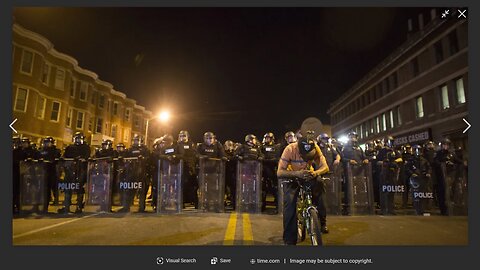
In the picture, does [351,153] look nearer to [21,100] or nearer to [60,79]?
[21,100]

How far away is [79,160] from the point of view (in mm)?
7715

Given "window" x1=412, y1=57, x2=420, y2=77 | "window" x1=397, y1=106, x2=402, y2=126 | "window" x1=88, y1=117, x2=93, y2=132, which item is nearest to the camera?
"window" x1=412, y1=57, x2=420, y2=77

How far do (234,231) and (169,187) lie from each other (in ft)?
9.20

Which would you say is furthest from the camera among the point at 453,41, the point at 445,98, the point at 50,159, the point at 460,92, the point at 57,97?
the point at 57,97

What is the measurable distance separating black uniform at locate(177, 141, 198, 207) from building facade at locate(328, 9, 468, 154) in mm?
10088

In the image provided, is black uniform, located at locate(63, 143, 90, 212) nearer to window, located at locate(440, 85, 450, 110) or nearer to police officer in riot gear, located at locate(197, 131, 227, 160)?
police officer in riot gear, located at locate(197, 131, 227, 160)

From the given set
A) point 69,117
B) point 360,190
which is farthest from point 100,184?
point 69,117

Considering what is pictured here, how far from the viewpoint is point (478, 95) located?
15.2ft

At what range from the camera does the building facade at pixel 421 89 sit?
16.8 metres

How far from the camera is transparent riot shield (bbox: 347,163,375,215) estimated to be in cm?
758

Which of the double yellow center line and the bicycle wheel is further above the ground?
the bicycle wheel

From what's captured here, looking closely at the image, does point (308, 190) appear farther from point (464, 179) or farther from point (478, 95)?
point (464, 179)

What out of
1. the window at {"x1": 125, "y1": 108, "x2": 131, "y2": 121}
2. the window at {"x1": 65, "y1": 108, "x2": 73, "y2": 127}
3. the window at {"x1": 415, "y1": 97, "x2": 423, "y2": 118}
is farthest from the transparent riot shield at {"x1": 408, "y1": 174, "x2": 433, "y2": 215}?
the window at {"x1": 125, "y1": 108, "x2": 131, "y2": 121}

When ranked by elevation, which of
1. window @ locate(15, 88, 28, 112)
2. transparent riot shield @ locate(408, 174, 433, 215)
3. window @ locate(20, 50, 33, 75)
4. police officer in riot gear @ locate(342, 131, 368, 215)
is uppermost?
window @ locate(20, 50, 33, 75)
